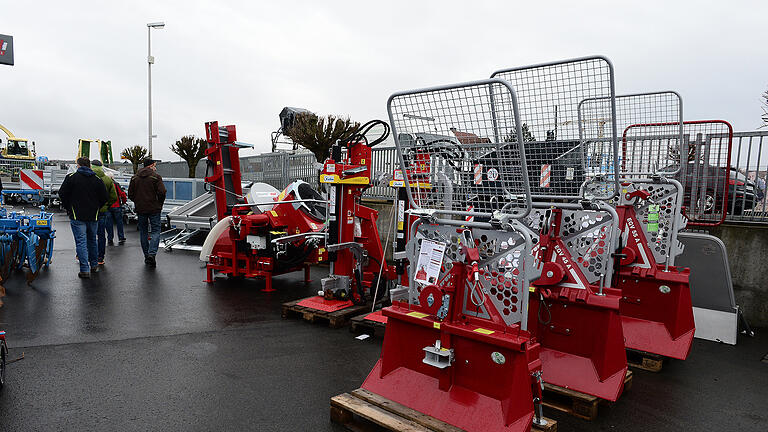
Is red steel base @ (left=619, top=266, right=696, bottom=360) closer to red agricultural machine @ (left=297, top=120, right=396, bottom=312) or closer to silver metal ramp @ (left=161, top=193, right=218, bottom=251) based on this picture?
red agricultural machine @ (left=297, top=120, right=396, bottom=312)

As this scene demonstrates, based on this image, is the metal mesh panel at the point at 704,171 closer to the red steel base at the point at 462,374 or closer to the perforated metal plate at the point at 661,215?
the perforated metal plate at the point at 661,215

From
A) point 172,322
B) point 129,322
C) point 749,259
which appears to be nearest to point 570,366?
point 749,259

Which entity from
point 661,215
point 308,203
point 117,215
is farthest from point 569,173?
point 117,215

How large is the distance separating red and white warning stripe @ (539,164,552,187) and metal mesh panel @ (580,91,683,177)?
0.59 m

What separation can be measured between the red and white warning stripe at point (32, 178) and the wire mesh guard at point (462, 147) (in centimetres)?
2247

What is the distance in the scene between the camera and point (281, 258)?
7.02 m

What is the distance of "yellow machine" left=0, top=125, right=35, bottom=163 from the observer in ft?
89.2

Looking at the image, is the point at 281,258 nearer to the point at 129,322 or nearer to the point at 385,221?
the point at 129,322

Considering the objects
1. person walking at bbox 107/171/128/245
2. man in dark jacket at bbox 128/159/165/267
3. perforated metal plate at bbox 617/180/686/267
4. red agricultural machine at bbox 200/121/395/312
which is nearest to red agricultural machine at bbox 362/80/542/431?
red agricultural machine at bbox 200/121/395/312

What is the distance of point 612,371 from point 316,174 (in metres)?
8.79

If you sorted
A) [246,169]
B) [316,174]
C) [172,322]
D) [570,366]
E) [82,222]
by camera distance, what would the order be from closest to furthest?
[570,366] < [172,322] < [82,222] < [316,174] < [246,169]

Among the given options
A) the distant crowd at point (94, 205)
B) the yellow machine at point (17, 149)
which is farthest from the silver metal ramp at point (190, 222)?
the yellow machine at point (17, 149)

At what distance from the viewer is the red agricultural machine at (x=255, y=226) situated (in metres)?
6.96

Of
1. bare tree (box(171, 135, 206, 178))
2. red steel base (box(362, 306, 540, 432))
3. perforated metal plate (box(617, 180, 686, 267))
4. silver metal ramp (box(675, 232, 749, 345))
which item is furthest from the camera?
bare tree (box(171, 135, 206, 178))
